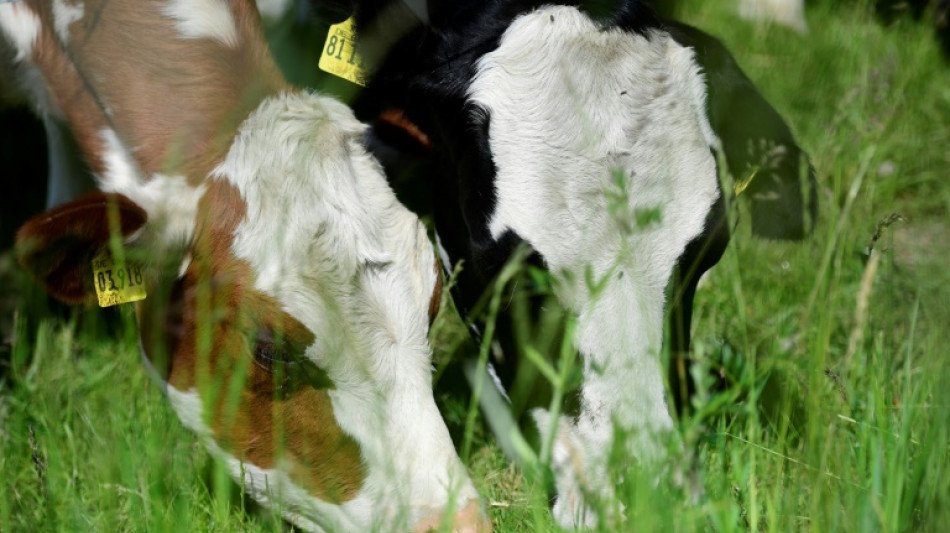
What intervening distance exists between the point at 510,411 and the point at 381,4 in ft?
3.83

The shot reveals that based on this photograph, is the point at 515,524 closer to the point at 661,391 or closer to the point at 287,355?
the point at 661,391

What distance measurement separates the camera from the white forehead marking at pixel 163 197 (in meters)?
2.56

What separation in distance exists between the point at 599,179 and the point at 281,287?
2.47 feet

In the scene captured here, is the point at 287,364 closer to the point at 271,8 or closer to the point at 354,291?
the point at 354,291

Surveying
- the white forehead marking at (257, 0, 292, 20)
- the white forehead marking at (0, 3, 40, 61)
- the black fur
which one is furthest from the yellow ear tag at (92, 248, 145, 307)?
the white forehead marking at (257, 0, 292, 20)

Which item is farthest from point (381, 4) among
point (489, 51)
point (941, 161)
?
point (941, 161)

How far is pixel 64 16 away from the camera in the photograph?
3082 mm

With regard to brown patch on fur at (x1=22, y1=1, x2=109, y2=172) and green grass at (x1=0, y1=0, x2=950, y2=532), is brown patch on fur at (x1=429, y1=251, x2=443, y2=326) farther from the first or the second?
brown patch on fur at (x1=22, y1=1, x2=109, y2=172)

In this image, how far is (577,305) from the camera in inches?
99.3

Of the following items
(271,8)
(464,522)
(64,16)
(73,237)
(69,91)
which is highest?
(271,8)

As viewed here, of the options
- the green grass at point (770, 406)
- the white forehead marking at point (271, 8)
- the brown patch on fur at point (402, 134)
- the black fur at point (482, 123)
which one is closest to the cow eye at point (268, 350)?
the green grass at point (770, 406)

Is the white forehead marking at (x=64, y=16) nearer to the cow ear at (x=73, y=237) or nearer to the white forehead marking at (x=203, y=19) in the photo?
the white forehead marking at (x=203, y=19)

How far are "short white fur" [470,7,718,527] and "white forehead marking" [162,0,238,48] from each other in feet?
2.13

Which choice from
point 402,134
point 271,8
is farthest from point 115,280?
point 271,8
